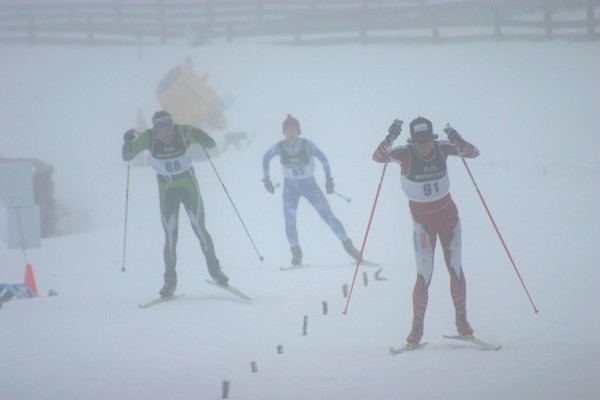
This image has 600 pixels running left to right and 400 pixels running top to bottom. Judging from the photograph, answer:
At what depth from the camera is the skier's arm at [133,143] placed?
7.65 m

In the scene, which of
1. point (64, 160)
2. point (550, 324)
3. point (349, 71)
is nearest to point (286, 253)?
point (550, 324)

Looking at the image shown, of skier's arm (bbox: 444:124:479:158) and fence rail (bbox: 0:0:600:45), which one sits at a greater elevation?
fence rail (bbox: 0:0:600:45)

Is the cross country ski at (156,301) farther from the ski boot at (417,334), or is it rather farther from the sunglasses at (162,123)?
the ski boot at (417,334)

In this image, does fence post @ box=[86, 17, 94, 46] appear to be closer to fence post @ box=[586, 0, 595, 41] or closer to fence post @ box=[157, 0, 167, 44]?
fence post @ box=[157, 0, 167, 44]

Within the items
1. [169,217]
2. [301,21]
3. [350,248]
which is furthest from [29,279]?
[301,21]

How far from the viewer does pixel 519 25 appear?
23.1 m

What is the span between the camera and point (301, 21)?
2611 centimetres

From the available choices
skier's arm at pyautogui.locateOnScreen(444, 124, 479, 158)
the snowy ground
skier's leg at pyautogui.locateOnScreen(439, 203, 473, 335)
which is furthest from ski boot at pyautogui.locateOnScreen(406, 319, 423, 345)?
skier's arm at pyautogui.locateOnScreen(444, 124, 479, 158)

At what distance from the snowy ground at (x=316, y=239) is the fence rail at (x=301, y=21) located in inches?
31.2

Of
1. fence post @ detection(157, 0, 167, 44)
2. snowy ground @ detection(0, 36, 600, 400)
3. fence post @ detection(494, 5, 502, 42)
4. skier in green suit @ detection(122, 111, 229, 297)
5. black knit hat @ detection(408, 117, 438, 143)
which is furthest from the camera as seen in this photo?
fence post @ detection(157, 0, 167, 44)

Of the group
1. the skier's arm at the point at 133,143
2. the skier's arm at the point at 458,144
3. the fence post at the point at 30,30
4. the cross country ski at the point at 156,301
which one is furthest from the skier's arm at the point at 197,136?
the fence post at the point at 30,30

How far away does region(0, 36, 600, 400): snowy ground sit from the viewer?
5.44m

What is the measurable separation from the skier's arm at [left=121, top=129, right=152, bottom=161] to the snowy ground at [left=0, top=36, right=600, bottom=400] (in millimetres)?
1556

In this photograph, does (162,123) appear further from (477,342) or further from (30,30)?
(30,30)
